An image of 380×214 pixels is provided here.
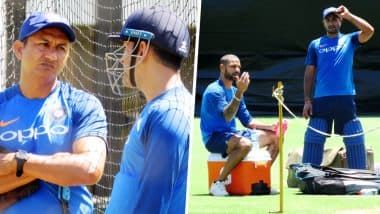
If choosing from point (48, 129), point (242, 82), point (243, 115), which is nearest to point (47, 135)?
point (48, 129)

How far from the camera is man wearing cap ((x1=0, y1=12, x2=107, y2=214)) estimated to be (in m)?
3.36

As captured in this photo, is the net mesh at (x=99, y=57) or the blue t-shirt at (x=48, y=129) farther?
the net mesh at (x=99, y=57)

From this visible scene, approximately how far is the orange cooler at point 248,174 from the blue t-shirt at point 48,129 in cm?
585

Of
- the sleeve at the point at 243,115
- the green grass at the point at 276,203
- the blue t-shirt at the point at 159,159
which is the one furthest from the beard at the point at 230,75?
the blue t-shirt at the point at 159,159

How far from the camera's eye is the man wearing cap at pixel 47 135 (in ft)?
11.0

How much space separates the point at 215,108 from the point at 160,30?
20.6 feet

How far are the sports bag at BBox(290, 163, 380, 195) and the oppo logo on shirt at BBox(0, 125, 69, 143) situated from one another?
605 cm

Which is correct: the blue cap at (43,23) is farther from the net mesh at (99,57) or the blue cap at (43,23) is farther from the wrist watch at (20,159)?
the net mesh at (99,57)

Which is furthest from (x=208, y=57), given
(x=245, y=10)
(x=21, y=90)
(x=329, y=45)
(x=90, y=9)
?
(x=21, y=90)

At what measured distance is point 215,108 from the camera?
913cm

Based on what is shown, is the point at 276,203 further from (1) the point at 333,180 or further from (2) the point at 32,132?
(2) the point at 32,132

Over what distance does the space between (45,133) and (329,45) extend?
7040 millimetres

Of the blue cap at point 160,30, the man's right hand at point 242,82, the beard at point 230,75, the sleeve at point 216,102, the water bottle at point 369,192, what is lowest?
the water bottle at point 369,192

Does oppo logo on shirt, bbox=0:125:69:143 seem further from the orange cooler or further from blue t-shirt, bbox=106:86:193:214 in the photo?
the orange cooler
